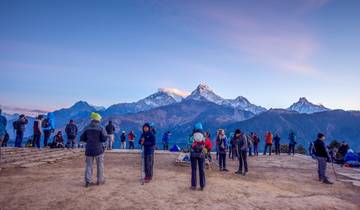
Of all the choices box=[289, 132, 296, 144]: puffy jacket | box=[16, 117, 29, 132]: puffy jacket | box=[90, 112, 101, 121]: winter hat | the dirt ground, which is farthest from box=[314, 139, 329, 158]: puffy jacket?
box=[16, 117, 29, 132]: puffy jacket

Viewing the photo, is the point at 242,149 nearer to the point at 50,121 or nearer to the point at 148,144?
the point at 148,144

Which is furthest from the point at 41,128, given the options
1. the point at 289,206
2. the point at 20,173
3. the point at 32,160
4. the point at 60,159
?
the point at 289,206

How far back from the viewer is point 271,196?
1088cm

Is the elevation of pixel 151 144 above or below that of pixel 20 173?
above

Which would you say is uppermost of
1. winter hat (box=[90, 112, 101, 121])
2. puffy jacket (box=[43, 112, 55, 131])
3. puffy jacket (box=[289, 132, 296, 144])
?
puffy jacket (box=[43, 112, 55, 131])

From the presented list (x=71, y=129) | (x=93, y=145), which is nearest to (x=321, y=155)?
(x=93, y=145)

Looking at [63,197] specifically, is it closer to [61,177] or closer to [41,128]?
[61,177]

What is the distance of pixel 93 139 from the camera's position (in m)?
11.0

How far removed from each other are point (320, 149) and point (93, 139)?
10.5 m

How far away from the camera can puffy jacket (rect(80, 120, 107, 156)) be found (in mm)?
10930

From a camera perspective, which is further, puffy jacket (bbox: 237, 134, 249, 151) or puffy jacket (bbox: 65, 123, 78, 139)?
puffy jacket (bbox: 65, 123, 78, 139)

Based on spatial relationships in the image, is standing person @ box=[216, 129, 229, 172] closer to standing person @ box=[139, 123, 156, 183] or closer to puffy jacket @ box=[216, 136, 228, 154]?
puffy jacket @ box=[216, 136, 228, 154]

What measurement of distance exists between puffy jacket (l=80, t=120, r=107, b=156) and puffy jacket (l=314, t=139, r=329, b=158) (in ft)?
33.3

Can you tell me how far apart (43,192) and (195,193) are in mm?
4755
